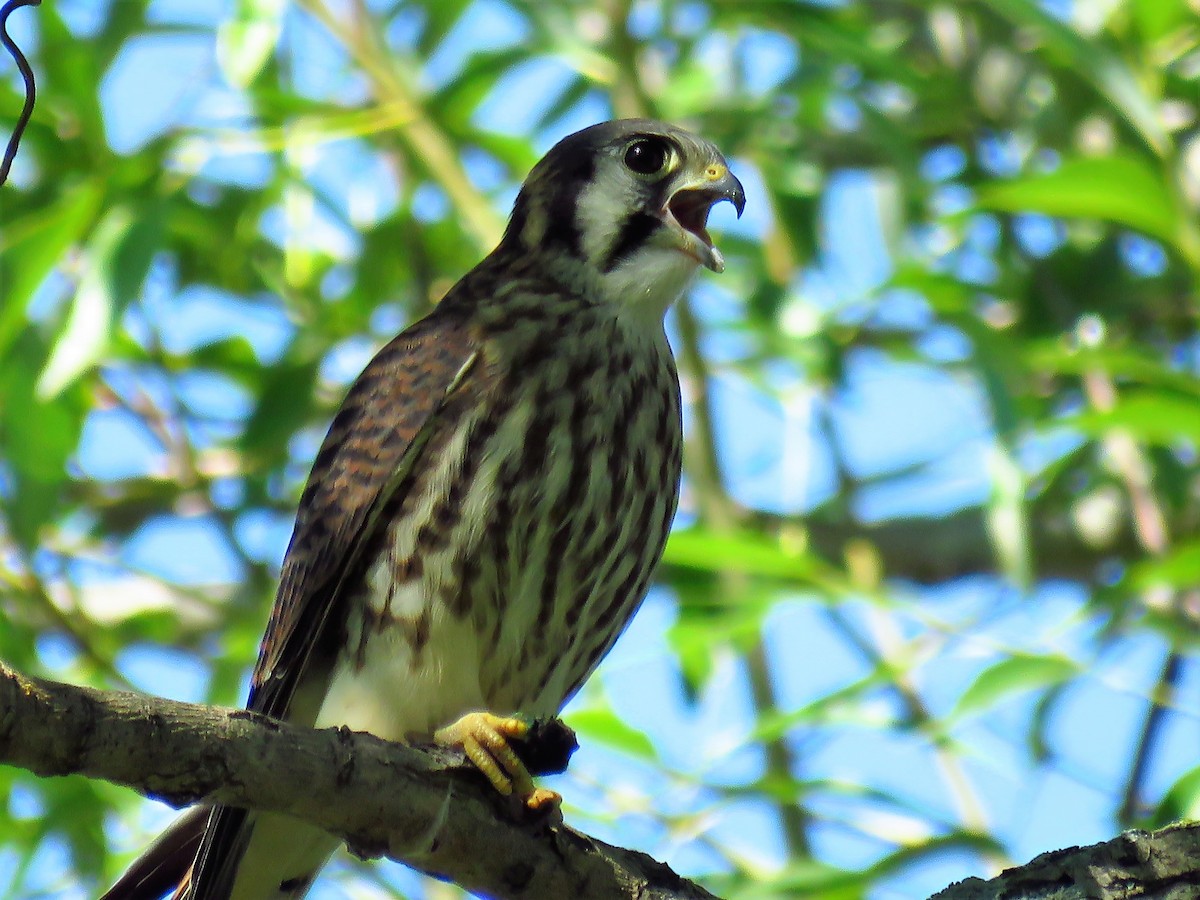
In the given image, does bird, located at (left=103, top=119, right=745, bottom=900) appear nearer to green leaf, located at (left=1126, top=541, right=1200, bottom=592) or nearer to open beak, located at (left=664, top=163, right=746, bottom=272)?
open beak, located at (left=664, top=163, right=746, bottom=272)

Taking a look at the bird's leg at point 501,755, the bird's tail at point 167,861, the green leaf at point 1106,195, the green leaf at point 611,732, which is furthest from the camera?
the green leaf at point 611,732

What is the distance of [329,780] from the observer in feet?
8.02

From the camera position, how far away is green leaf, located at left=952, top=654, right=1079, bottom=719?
3986 mm

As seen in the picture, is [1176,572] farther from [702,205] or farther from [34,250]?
[34,250]

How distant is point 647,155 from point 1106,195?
102cm

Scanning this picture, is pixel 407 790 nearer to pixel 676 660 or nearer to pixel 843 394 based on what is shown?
pixel 676 660

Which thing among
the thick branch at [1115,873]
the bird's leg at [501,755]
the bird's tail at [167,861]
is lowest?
the thick branch at [1115,873]

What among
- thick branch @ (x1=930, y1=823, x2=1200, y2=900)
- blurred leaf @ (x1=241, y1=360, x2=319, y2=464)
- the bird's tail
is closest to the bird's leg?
thick branch @ (x1=930, y1=823, x2=1200, y2=900)

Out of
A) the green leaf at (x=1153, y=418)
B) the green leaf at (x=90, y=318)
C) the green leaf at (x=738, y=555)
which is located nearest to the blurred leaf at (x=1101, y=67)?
the green leaf at (x=1153, y=418)

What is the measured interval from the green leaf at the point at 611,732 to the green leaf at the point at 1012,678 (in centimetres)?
99

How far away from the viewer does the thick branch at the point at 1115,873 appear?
2.50 metres

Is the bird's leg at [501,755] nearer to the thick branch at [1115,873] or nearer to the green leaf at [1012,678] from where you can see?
the thick branch at [1115,873]

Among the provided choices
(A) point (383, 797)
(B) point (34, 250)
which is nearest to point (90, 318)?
(B) point (34, 250)

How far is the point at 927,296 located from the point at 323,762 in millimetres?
2516
